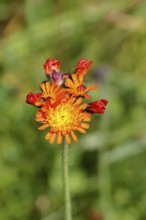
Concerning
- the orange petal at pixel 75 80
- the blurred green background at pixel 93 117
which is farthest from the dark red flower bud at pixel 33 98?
the blurred green background at pixel 93 117

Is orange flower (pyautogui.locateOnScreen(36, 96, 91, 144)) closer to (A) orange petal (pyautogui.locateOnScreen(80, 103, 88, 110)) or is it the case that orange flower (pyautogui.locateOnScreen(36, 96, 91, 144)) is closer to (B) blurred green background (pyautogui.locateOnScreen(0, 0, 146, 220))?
(A) orange petal (pyautogui.locateOnScreen(80, 103, 88, 110))

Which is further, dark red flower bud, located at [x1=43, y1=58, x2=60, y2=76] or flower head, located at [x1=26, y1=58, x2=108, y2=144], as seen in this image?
dark red flower bud, located at [x1=43, y1=58, x2=60, y2=76]

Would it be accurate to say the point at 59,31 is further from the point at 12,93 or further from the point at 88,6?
the point at 12,93

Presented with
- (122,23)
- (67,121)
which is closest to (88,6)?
(122,23)

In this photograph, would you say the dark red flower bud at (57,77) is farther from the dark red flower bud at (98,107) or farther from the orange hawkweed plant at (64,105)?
the dark red flower bud at (98,107)

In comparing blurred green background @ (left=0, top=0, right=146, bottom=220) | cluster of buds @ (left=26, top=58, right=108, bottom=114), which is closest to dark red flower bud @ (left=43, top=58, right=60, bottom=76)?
cluster of buds @ (left=26, top=58, right=108, bottom=114)

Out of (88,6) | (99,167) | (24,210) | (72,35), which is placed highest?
(88,6)

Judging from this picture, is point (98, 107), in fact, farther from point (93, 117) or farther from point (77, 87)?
point (93, 117)
